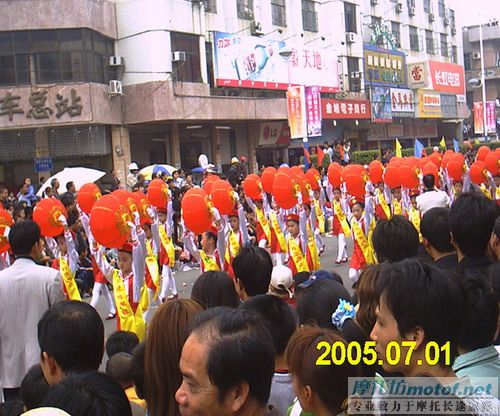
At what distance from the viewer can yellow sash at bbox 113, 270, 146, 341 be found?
5.92 m

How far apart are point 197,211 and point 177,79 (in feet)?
46.0

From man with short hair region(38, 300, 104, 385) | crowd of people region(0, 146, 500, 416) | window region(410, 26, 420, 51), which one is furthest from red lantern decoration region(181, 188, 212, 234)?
window region(410, 26, 420, 51)

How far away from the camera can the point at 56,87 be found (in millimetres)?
18828

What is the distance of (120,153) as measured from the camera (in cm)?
2055


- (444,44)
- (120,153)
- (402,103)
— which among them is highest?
(444,44)

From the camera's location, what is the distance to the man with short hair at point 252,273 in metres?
3.94

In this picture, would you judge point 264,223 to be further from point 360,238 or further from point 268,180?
point 360,238

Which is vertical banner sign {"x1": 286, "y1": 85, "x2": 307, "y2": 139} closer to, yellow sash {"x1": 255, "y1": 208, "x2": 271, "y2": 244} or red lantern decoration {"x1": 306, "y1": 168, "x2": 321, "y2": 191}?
red lantern decoration {"x1": 306, "y1": 168, "x2": 321, "y2": 191}

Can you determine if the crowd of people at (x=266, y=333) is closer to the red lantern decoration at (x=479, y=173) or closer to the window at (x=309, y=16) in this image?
the red lantern decoration at (x=479, y=173)

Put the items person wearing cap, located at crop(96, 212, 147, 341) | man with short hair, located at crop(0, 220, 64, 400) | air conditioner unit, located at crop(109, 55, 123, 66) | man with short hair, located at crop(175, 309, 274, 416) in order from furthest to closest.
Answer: air conditioner unit, located at crop(109, 55, 123, 66) < person wearing cap, located at crop(96, 212, 147, 341) < man with short hair, located at crop(0, 220, 64, 400) < man with short hair, located at crop(175, 309, 274, 416)

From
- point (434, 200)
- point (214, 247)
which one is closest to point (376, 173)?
point (214, 247)

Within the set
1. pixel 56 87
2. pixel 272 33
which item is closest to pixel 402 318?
pixel 56 87

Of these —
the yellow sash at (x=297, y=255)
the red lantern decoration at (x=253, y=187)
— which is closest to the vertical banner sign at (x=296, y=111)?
the red lantern decoration at (x=253, y=187)

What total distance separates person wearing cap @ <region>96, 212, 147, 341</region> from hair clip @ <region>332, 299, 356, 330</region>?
317 cm
